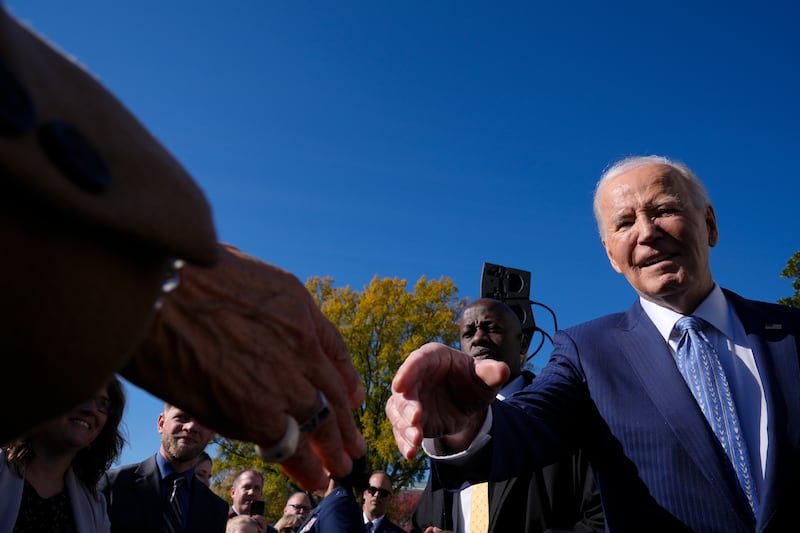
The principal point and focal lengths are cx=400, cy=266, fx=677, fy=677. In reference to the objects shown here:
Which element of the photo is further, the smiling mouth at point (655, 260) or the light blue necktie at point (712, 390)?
the smiling mouth at point (655, 260)

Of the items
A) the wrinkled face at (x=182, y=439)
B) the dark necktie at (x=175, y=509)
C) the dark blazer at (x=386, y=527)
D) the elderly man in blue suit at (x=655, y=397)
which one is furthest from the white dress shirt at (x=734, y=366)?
the dark blazer at (x=386, y=527)

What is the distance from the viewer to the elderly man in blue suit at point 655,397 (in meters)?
2.25

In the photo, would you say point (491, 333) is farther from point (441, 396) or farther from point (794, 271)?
point (794, 271)

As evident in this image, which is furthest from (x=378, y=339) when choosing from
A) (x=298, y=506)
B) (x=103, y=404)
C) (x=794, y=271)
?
(x=103, y=404)

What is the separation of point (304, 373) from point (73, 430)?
2704 millimetres

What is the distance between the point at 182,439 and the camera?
16.1 feet

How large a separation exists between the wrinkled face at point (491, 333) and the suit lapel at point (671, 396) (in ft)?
9.36

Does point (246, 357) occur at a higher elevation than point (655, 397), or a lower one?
lower

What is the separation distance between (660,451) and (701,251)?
1.03 metres

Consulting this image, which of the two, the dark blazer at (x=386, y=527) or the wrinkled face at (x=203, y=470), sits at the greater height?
the wrinkled face at (x=203, y=470)

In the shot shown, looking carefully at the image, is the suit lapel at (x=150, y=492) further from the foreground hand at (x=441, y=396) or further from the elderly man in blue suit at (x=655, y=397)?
the foreground hand at (x=441, y=396)

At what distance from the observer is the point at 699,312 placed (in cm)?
299

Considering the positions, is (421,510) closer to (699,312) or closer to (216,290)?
(699,312)

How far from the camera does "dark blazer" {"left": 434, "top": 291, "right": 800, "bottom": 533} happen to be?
95.3 inches
